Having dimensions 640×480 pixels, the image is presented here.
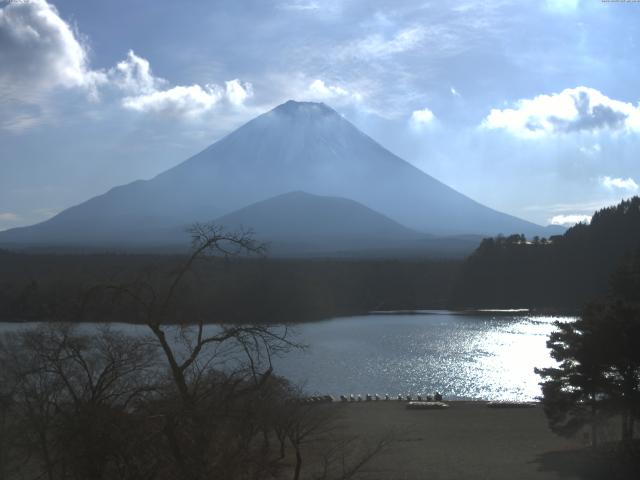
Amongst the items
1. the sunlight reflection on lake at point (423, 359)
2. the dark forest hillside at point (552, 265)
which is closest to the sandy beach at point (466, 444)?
the sunlight reflection on lake at point (423, 359)

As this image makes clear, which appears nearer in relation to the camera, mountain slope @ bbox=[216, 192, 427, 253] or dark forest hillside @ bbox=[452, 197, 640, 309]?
dark forest hillside @ bbox=[452, 197, 640, 309]

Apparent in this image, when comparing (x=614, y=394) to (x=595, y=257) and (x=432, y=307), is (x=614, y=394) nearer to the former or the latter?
(x=595, y=257)

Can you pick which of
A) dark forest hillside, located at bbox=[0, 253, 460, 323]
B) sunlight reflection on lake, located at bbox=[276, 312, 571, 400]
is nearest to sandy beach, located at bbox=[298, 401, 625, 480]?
sunlight reflection on lake, located at bbox=[276, 312, 571, 400]

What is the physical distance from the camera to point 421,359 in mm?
21859

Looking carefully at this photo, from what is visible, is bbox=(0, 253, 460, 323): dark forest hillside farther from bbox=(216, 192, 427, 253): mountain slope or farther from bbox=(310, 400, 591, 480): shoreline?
bbox=(216, 192, 427, 253): mountain slope

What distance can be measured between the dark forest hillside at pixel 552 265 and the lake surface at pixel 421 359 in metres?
5.94

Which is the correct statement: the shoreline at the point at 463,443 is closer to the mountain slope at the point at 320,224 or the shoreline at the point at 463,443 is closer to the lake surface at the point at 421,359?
the lake surface at the point at 421,359

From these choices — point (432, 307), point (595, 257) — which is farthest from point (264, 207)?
point (595, 257)

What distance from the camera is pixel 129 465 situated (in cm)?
264

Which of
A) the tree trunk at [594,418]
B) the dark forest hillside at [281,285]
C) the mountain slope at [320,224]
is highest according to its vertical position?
the mountain slope at [320,224]

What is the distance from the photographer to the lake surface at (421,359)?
57.4 ft

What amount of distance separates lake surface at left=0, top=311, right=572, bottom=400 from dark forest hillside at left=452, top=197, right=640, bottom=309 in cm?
594

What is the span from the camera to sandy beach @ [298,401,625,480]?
8734mm

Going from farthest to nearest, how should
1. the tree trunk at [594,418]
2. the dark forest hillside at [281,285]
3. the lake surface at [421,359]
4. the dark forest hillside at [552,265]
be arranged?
1. the dark forest hillside at [552,265]
2. the dark forest hillside at [281,285]
3. the lake surface at [421,359]
4. the tree trunk at [594,418]
